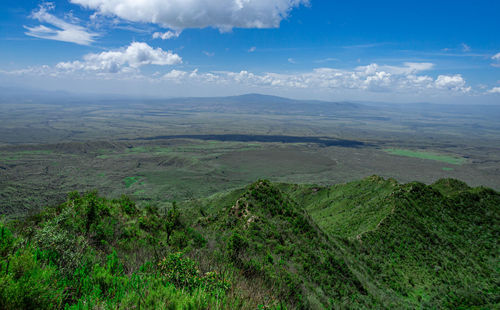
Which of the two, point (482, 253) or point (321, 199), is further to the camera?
point (321, 199)

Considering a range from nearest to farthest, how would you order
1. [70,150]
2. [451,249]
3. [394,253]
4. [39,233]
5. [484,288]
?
[39,233] < [484,288] < [394,253] < [451,249] < [70,150]

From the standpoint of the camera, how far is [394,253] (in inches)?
1082

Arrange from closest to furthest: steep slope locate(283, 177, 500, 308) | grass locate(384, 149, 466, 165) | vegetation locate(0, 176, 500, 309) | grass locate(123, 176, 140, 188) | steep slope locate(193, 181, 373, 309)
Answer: vegetation locate(0, 176, 500, 309) < steep slope locate(193, 181, 373, 309) < steep slope locate(283, 177, 500, 308) < grass locate(123, 176, 140, 188) < grass locate(384, 149, 466, 165)

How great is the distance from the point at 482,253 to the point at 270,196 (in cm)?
2734

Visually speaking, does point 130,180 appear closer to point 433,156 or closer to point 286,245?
point 286,245

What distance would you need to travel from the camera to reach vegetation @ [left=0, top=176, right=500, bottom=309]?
5832 millimetres

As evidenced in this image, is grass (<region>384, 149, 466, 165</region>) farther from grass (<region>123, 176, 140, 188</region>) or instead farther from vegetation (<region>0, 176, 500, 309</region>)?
grass (<region>123, 176, 140, 188</region>)

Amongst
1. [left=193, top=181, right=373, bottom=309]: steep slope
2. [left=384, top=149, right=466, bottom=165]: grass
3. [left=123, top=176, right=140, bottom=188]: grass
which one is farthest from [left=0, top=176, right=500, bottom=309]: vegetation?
[left=384, top=149, right=466, bottom=165]: grass

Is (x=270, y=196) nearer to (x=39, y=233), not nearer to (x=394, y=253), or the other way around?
(x=394, y=253)

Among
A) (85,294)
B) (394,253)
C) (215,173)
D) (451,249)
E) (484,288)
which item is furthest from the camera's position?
(215,173)

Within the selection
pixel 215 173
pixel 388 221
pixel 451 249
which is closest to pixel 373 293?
pixel 388 221

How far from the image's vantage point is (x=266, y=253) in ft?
59.5

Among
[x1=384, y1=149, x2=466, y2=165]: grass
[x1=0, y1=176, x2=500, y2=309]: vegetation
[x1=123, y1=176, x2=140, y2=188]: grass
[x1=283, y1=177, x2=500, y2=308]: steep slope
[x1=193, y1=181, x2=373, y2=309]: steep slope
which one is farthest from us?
[x1=384, y1=149, x2=466, y2=165]: grass

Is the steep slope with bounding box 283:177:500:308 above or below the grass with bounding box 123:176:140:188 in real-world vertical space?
above
